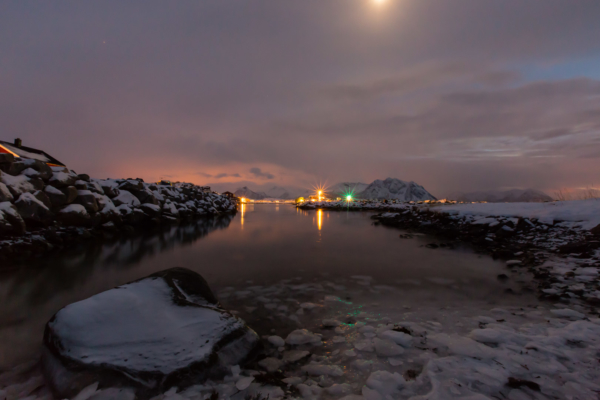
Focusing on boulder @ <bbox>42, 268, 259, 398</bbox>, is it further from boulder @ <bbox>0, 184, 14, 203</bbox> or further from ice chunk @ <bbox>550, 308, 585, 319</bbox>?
boulder @ <bbox>0, 184, 14, 203</bbox>

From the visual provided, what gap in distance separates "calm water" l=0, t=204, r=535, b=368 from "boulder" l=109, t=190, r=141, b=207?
618 centimetres

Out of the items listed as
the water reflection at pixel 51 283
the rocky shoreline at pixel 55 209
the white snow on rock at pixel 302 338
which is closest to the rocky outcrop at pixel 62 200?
the rocky shoreline at pixel 55 209

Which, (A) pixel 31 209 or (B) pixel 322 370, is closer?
(B) pixel 322 370

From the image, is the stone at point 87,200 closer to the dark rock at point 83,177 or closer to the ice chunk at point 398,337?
the dark rock at point 83,177

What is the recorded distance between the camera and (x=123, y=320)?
3402 millimetres

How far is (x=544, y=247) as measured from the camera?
364 inches

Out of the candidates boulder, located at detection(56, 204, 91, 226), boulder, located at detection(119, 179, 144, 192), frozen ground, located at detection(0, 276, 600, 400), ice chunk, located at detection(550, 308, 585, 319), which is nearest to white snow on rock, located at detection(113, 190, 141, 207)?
boulder, located at detection(119, 179, 144, 192)

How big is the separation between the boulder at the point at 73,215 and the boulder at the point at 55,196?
0.38 m

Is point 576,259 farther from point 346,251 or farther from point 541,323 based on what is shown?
point 346,251

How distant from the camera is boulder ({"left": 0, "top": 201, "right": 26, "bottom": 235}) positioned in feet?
28.8

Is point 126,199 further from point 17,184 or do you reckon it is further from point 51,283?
point 51,283

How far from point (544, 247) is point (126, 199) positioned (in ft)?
81.5

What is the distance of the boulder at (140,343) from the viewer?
262cm

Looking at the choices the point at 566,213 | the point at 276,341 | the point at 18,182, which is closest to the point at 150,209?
the point at 18,182
